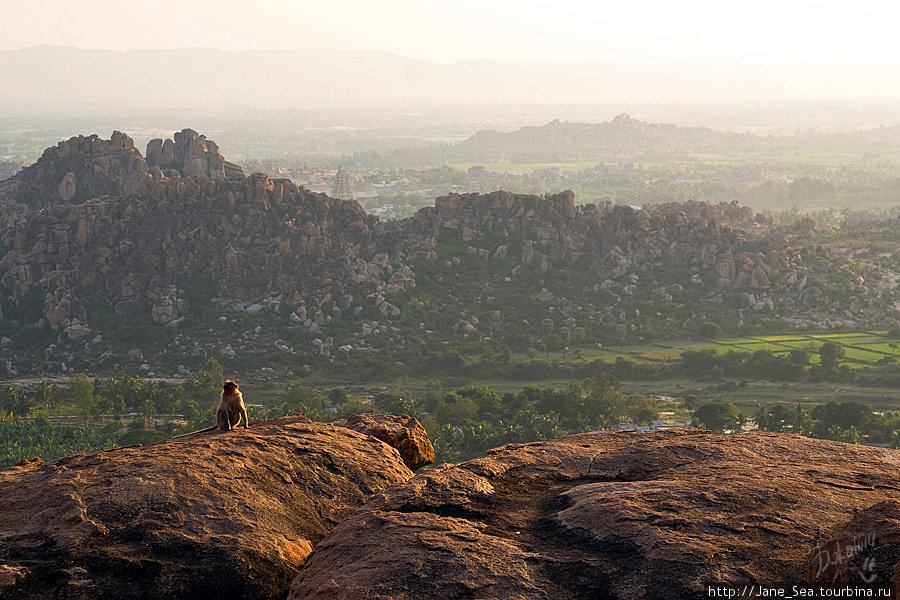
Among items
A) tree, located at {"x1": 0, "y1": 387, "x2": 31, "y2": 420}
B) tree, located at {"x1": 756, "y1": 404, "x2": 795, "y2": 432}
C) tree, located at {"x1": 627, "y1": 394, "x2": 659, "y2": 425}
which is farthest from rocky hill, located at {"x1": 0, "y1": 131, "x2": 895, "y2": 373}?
tree, located at {"x1": 756, "y1": 404, "x2": 795, "y2": 432}

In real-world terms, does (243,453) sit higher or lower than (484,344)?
higher

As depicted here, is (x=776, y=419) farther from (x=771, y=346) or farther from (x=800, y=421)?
(x=771, y=346)

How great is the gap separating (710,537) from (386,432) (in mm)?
6957

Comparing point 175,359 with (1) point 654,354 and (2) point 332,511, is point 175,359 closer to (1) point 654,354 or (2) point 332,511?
(1) point 654,354

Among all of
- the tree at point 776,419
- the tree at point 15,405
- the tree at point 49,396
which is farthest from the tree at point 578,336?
the tree at point 15,405

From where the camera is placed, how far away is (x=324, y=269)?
76.1 meters

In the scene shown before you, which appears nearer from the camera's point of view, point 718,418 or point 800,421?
point 800,421

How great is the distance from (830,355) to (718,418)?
61.8 ft

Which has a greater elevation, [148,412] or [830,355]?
[830,355]

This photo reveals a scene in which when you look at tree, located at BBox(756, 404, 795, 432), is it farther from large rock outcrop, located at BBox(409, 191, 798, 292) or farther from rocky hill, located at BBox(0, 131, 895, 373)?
large rock outcrop, located at BBox(409, 191, 798, 292)

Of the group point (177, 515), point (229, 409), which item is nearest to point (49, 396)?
point (229, 409)

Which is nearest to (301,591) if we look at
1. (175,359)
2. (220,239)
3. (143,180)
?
(175,359)

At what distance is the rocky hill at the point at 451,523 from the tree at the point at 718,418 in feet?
136

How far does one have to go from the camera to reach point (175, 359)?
223 ft
